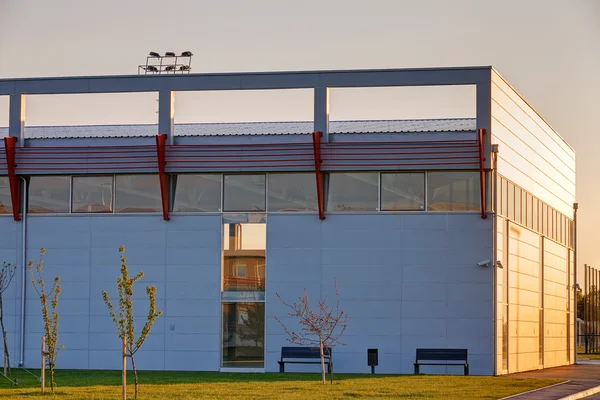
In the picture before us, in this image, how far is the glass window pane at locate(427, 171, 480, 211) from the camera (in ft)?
121

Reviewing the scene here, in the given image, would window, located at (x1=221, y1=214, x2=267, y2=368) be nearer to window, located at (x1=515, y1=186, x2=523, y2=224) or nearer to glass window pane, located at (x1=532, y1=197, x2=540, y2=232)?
window, located at (x1=515, y1=186, x2=523, y2=224)

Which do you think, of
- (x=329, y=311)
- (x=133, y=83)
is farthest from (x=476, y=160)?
(x=133, y=83)

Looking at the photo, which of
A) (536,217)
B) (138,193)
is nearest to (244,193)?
(138,193)

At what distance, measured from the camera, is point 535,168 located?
4459 cm

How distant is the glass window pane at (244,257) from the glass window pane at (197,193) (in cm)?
71

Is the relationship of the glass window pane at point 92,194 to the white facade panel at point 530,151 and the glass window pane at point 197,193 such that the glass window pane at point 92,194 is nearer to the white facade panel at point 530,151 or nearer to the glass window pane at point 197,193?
the glass window pane at point 197,193

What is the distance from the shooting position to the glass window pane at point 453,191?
36.9m

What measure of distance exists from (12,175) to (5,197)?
1156mm

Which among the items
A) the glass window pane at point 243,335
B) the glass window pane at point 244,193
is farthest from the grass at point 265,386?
the glass window pane at point 244,193

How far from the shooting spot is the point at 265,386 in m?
28.0

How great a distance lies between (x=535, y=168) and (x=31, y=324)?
781 inches

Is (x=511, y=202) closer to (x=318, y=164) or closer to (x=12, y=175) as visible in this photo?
(x=318, y=164)

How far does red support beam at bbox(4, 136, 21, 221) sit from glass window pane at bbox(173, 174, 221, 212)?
5.46 m

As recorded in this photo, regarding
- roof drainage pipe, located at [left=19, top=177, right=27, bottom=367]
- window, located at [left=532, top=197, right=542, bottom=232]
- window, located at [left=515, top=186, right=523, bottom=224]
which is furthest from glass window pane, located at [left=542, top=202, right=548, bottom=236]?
roof drainage pipe, located at [left=19, top=177, right=27, bottom=367]
